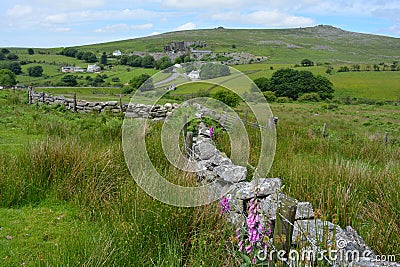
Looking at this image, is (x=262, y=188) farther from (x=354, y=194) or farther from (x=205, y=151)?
(x=205, y=151)

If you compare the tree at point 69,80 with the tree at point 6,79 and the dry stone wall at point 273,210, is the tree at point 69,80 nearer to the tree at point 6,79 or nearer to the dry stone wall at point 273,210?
the tree at point 6,79

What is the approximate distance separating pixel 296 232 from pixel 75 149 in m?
3.76

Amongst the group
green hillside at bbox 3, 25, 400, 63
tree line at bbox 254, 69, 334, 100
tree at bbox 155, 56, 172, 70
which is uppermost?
green hillside at bbox 3, 25, 400, 63

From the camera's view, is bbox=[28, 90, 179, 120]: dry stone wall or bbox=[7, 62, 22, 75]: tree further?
bbox=[7, 62, 22, 75]: tree

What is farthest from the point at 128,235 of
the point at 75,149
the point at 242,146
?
the point at 242,146

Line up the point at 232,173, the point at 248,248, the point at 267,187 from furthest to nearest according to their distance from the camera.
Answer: the point at 232,173 < the point at 267,187 < the point at 248,248

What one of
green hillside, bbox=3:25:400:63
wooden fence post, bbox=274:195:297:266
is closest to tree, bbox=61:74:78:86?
wooden fence post, bbox=274:195:297:266

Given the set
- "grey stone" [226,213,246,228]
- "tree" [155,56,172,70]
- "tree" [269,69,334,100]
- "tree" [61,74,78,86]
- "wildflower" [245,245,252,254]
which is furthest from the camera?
"tree" [269,69,334,100]

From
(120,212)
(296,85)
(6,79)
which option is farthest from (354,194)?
(296,85)

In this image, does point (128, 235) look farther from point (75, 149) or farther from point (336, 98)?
point (336, 98)

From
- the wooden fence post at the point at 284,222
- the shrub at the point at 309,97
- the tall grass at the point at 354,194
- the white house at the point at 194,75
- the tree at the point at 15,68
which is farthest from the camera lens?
the tree at the point at 15,68

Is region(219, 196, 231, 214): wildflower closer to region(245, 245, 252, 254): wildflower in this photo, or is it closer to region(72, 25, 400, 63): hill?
region(245, 245, 252, 254): wildflower

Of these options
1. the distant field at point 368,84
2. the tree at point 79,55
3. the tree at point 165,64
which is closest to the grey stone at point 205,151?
the tree at point 165,64

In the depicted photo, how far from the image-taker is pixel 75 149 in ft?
17.3
